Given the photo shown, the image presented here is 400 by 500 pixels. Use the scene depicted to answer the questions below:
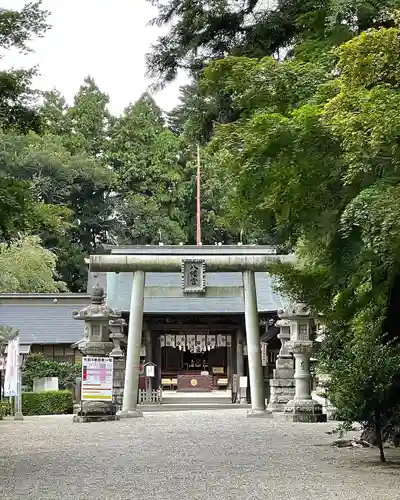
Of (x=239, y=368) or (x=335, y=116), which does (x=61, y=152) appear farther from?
(x=335, y=116)

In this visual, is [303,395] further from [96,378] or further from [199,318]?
[199,318]

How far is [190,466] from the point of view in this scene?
30.1ft

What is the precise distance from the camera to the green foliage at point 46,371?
87.8 feet

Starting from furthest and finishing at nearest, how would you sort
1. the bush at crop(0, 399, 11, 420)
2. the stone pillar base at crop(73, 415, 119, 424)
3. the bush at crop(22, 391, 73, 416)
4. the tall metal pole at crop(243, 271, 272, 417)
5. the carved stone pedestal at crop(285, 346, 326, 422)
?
the bush at crop(22, 391, 73, 416)
the bush at crop(0, 399, 11, 420)
the tall metal pole at crop(243, 271, 272, 417)
the stone pillar base at crop(73, 415, 119, 424)
the carved stone pedestal at crop(285, 346, 326, 422)

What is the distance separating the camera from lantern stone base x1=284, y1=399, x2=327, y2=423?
17531 mm

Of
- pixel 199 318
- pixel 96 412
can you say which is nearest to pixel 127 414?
pixel 96 412

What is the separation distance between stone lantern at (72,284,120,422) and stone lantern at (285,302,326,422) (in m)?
4.20

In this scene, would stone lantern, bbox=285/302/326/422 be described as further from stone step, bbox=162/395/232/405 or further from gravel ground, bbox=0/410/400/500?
stone step, bbox=162/395/232/405

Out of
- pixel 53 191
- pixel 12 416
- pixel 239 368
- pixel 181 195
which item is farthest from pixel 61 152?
pixel 12 416

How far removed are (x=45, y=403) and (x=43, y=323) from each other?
Answer: 6904mm

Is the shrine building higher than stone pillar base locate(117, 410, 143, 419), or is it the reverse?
the shrine building

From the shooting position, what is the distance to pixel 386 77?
25.4 feet

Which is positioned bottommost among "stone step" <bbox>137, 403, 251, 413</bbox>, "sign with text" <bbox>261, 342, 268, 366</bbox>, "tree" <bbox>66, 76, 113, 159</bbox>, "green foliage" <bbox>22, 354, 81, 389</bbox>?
"stone step" <bbox>137, 403, 251, 413</bbox>

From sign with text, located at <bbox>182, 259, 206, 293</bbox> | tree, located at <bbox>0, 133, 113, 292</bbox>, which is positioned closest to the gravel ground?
sign with text, located at <bbox>182, 259, 206, 293</bbox>
